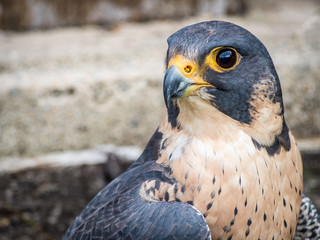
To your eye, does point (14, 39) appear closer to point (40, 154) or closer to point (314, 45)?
point (40, 154)

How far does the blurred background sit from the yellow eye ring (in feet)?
6.35

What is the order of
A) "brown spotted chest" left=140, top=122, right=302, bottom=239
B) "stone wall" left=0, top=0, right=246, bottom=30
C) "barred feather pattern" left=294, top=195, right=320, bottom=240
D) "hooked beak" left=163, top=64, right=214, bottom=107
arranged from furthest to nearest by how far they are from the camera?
"stone wall" left=0, top=0, right=246, bottom=30 → "barred feather pattern" left=294, top=195, right=320, bottom=240 → "brown spotted chest" left=140, top=122, right=302, bottom=239 → "hooked beak" left=163, top=64, right=214, bottom=107

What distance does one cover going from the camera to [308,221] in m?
2.55

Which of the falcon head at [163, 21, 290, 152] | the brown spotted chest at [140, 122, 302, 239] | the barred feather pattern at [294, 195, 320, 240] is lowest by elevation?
the barred feather pattern at [294, 195, 320, 240]

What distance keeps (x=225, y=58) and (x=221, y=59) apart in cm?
2

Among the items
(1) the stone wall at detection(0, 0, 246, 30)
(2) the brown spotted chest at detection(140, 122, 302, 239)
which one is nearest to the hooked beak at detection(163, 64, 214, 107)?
(2) the brown spotted chest at detection(140, 122, 302, 239)

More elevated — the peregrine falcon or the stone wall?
the stone wall

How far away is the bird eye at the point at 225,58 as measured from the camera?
2045 millimetres

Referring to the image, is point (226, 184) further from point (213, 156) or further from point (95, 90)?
point (95, 90)

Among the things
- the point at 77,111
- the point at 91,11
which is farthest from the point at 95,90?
the point at 91,11

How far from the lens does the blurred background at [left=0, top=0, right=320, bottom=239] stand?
12.9 feet

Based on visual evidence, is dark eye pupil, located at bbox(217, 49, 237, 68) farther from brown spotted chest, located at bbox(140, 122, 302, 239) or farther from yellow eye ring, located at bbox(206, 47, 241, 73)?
brown spotted chest, located at bbox(140, 122, 302, 239)

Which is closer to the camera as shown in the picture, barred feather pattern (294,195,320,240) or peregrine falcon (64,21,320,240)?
peregrine falcon (64,21,320,240)

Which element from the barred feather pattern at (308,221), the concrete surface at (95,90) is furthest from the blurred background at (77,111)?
the barred feather pattern at (308,221)
